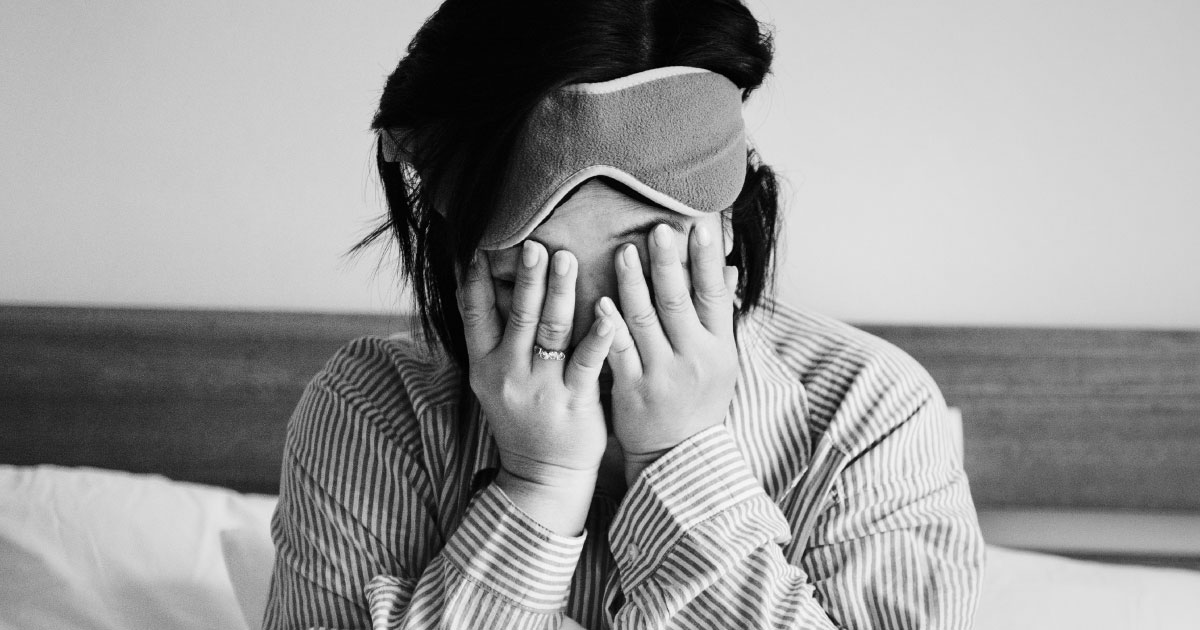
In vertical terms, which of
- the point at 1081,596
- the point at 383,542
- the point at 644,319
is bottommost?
the point at 1081,596

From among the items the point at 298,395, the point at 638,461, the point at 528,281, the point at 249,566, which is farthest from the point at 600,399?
the point at 298,395

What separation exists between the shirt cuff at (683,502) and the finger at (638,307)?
95mm

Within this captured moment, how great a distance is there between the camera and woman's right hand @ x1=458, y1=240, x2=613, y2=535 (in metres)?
0.77

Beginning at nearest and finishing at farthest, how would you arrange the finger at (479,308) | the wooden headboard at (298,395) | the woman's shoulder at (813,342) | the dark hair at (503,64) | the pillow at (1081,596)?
the dark hair at (503,64) < the finger at (479,308) < the woman's shoulder at (813,342) < the pillow at (1081,596) < the wooden headboard at (298,395)

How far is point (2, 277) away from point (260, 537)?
0.75 m

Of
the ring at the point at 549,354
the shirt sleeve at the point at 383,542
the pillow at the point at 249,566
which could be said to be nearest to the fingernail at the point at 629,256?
the ring at the point at 549,354

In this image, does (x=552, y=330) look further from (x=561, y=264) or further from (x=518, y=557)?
(x=518, y=557)

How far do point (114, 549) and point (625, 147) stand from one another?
95 cm

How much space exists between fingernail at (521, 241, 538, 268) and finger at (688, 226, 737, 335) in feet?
0.42

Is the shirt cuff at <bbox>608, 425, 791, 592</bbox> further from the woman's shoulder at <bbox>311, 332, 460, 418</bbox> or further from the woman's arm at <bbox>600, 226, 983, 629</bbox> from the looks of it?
the woman's shoulder at <bbox>311, 332, 460, 418</bbox>

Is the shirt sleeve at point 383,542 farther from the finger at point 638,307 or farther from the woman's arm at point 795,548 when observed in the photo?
the finger at point 638,307

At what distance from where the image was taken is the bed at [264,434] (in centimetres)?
128

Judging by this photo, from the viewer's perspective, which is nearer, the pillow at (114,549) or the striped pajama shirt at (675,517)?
the striped pajama shirt at (675,517)

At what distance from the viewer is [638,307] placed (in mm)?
751
